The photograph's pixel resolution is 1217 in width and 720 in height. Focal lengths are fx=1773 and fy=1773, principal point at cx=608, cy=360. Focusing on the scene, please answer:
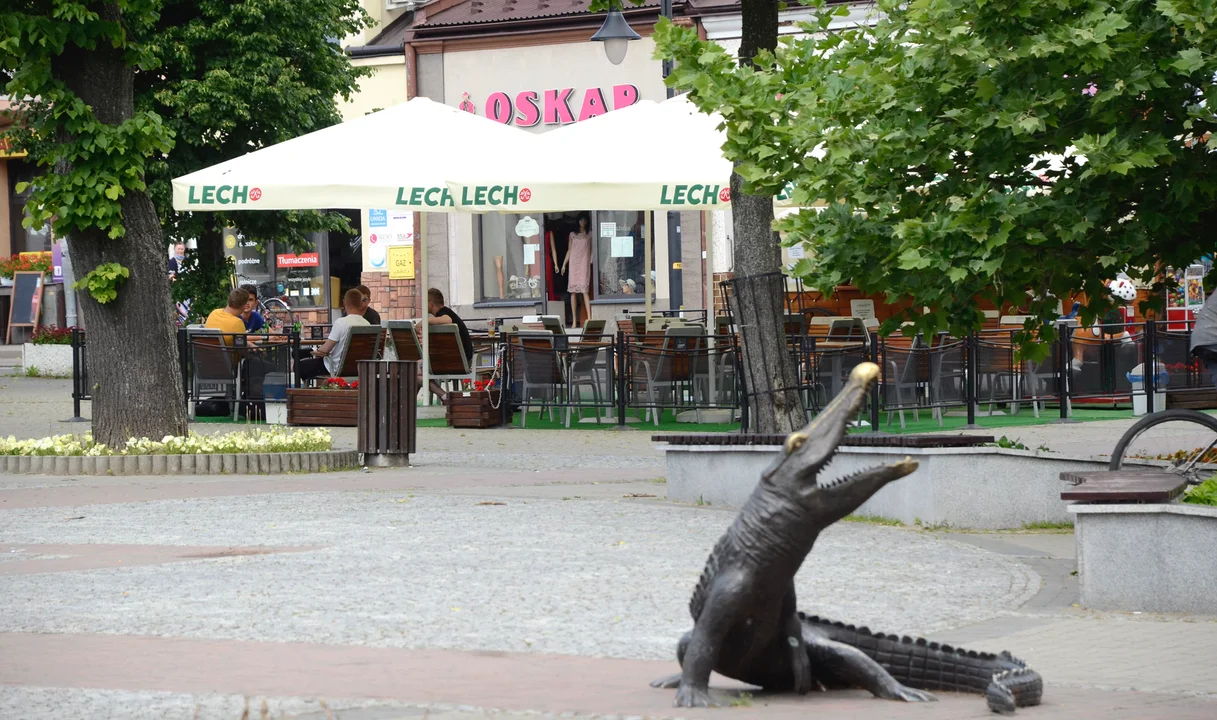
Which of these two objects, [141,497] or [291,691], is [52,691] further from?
[141,497]

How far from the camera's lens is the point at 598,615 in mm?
7660

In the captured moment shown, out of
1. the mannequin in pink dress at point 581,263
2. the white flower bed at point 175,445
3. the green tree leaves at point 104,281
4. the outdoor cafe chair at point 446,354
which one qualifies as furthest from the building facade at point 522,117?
the green tree leaves at point 104,281

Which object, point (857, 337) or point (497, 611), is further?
point (857, 337)

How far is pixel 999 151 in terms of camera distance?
9.45 m

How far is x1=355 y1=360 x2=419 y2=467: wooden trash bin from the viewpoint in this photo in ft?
48.5

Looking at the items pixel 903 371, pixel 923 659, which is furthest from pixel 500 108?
pixel 923 659

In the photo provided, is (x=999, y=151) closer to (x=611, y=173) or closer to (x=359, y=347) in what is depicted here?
(x=611, y=173)

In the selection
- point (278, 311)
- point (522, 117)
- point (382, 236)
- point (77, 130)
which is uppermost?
point (522, 117)

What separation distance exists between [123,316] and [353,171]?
409 cm

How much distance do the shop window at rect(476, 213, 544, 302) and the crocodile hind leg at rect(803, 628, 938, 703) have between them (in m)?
29.9

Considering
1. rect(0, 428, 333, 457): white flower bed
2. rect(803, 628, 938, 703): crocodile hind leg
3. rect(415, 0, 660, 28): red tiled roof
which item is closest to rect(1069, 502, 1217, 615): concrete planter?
rect(803, 628, 938, 703): crocodile hind leg

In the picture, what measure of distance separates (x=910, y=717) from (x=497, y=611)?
261cm

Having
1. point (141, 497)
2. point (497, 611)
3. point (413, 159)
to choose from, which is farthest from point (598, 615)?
point (413, 159)

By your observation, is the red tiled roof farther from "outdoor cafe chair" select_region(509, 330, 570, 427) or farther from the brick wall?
"outdoor cafe chair" select_region(509, 330, 570, 427)
